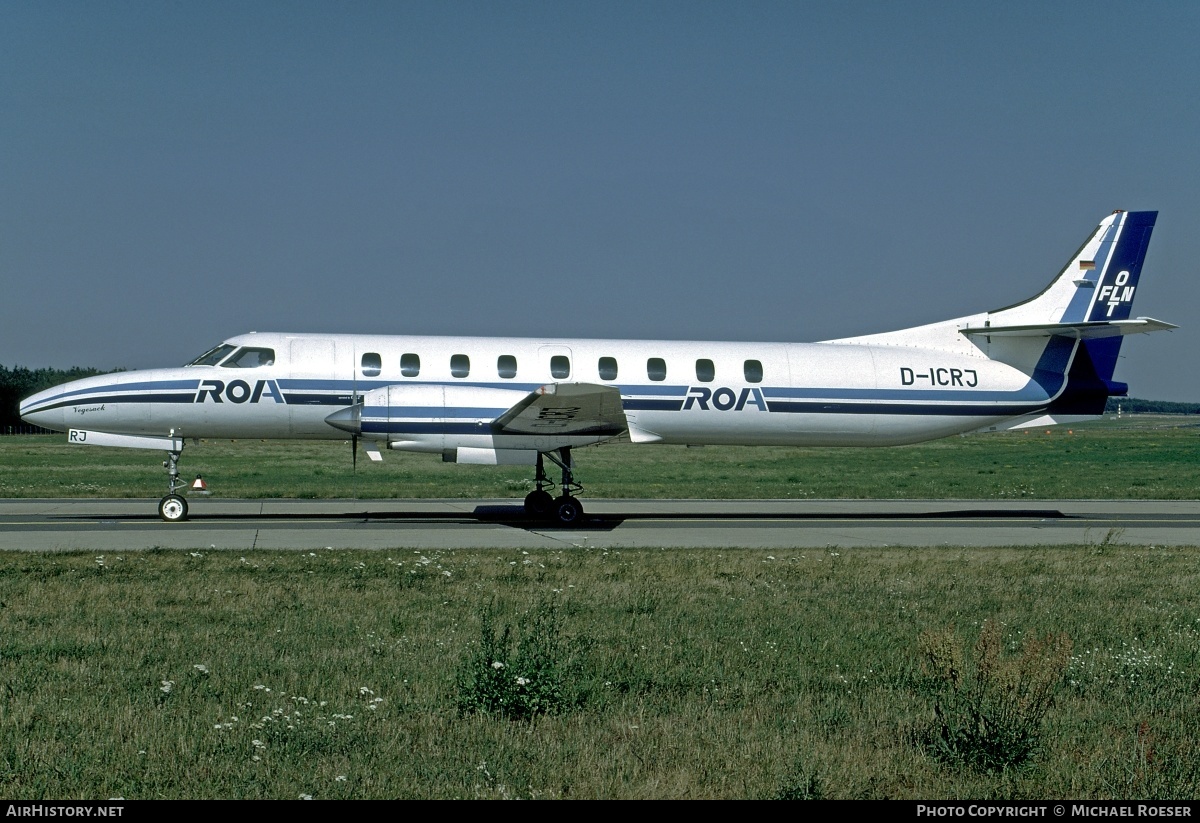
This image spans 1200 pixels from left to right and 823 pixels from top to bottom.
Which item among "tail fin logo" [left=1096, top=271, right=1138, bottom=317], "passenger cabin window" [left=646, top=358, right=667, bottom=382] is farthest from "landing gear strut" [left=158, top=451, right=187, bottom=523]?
"tail fin logo" [left=1096, top=271, right=1138, bottom=317]

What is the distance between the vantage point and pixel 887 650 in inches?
368

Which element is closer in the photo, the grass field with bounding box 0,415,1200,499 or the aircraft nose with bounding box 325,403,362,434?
the aircraft nose with bounding box 325,403,362,434

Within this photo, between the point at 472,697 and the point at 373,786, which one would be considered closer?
the point at 373,786

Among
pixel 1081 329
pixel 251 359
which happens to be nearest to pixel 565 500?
pixel 251 359

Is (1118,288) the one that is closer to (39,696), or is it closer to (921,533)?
(921,533)

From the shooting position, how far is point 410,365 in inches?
822

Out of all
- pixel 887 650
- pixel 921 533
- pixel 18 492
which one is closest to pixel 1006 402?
pixel 921 533

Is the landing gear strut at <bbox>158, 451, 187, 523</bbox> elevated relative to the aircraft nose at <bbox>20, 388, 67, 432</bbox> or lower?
lower

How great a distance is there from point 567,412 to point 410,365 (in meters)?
3.44

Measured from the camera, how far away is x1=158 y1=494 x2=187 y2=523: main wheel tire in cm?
2009

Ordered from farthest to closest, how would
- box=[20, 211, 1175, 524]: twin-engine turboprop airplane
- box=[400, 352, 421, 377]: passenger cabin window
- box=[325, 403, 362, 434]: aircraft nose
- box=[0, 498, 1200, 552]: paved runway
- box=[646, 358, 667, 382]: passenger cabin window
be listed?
box=[646, 358, 667, 382]: passenger cabin window, box=[400, 352, 421, 377]: passenger cabin window, box=[20, 211, 1175, 524]: twin-engine turboprop airplane, box=[325, 403, 362, 434]: aircraft nose, box=[0, 498, 1200, 552]: paved runway

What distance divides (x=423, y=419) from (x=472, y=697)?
12.8 meters

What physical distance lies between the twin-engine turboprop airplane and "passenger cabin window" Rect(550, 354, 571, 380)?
33 millimetres

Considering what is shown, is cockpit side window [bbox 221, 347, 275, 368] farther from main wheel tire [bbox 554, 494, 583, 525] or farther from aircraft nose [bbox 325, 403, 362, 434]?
main wheel tire [bbox 554, 494, 583, 525]
